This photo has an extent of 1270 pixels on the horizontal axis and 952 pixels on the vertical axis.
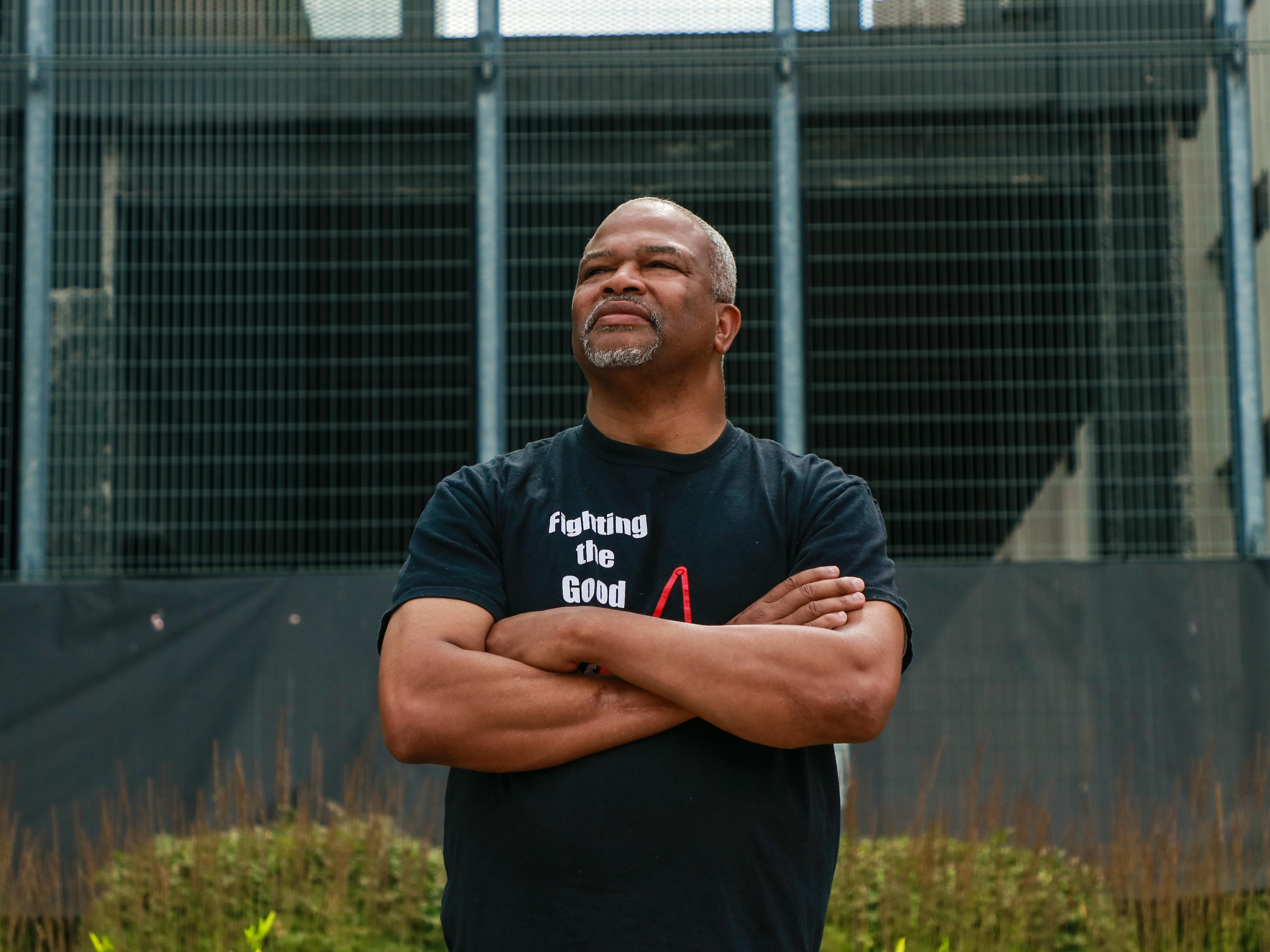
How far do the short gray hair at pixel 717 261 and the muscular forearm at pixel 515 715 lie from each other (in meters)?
0.73

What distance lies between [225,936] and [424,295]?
3.21 metres

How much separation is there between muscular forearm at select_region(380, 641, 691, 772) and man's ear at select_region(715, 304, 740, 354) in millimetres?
653

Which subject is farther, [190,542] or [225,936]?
[190,542]

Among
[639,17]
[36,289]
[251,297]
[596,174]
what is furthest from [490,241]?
[36,289]

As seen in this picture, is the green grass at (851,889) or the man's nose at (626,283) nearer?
the man's nose at (626,283)

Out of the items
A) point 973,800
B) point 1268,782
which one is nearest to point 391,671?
point 973,800

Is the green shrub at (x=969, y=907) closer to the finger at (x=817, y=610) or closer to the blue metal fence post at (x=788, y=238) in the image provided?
the blue metal fence post at (x=788, y=238)

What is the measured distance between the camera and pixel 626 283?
2.21 meters

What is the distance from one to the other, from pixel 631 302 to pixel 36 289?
17.7 ft

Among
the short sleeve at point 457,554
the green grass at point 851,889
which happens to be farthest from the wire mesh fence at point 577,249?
the short sleeve at point 457,554

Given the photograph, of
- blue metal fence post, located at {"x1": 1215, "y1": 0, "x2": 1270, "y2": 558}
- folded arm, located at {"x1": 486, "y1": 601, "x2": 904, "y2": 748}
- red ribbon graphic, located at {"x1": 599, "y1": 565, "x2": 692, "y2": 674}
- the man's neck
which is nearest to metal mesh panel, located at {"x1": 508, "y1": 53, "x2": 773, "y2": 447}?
blue metal fence post, located at {"x1": 1215, "y1": 0, "x2": 1270, "y2": 558}

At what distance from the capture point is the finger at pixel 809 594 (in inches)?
79.6

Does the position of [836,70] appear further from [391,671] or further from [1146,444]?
[391,671]

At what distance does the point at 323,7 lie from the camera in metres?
6.98
